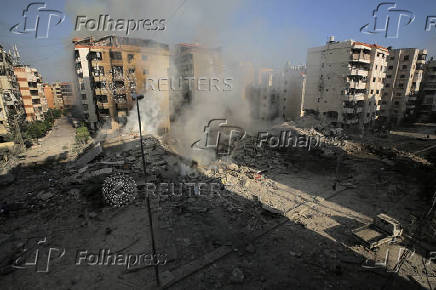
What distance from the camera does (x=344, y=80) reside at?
31531 millimetres

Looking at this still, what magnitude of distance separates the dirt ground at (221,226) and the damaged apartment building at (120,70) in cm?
1326

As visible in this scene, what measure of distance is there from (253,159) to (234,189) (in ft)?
18.2

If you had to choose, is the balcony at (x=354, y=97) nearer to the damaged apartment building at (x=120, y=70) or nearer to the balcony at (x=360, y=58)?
the balcony at (x=360, y=58)

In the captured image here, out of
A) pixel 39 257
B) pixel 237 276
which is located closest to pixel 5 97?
pixel 39 257

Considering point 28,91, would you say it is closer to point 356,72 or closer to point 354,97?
point 356,72

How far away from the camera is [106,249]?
8.98m

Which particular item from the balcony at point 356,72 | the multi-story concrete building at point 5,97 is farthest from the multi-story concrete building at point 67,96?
the balcony at point 356,72

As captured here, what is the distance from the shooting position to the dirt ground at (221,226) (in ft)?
25.4

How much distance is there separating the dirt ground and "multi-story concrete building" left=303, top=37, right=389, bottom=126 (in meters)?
16.8

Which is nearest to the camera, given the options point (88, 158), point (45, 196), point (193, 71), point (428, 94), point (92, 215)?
point (92, 215)

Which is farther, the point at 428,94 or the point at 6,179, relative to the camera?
the point at 428,94

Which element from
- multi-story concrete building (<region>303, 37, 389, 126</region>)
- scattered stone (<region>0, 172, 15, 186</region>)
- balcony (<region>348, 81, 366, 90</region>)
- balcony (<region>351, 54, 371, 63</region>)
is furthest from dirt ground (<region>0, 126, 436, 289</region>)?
balcony (<region>351, 54, 371, 63</region>)

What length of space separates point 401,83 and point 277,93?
21.4 meters

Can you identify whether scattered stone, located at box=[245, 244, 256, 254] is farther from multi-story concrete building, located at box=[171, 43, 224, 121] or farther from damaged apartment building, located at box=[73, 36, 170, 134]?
multi-story concrete building, located at box=[171, 43, 224, 121]
